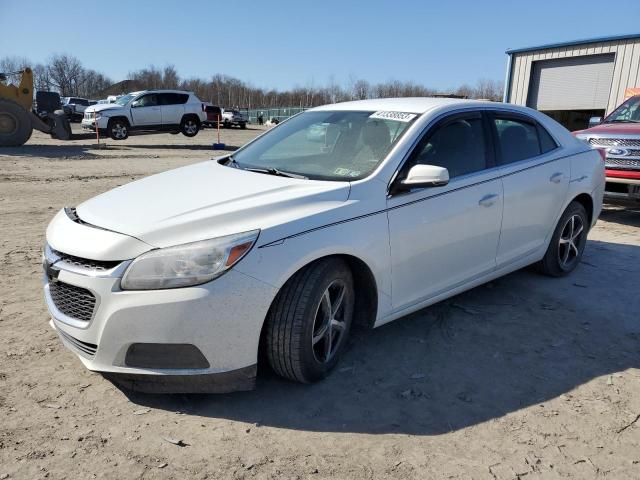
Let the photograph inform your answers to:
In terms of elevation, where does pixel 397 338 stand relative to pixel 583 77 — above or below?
below

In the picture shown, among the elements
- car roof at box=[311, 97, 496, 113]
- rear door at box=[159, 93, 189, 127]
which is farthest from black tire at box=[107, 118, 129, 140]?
car roof at box=[311, 97, 496, 113]

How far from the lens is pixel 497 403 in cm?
295

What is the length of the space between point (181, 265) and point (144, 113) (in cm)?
1997

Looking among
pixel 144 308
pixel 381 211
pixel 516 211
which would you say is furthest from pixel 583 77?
pixel 144 308

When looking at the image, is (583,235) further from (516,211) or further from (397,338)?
(397,338)

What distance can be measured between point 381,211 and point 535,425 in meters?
1.43

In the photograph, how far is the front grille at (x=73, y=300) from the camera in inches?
103

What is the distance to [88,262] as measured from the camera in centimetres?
266

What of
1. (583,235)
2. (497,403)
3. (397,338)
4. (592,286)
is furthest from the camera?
(583,235)

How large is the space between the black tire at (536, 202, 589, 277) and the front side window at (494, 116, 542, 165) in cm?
77

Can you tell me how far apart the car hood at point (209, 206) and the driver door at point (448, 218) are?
0.53m

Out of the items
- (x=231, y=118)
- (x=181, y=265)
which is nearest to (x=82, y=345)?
(x=181, y=265)

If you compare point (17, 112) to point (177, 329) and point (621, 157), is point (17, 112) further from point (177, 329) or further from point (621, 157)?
point (177, 329)

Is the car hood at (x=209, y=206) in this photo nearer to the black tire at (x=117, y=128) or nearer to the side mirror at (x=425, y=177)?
the side mirror at (x=425, y=177)
